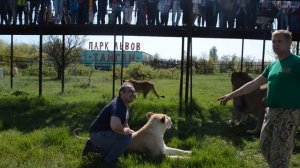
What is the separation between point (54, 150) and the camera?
7.18 m

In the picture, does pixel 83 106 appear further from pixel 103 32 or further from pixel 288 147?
pixel 288 147

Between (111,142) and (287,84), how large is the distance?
2.71 m

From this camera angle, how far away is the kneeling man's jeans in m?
6.28

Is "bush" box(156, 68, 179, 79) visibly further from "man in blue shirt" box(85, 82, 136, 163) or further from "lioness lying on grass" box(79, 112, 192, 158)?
"man in blue shirt" box(85, 82, 136, 163)

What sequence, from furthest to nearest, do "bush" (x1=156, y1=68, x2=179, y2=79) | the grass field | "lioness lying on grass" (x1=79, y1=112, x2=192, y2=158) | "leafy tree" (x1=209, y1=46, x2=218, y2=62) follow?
"leafy tree" (x1=209, y1=46, x2=218, y2=62)
"bush" (x1=156, y1=68, x2=179, y2=79)
"lioness lying on grass" (x1=79, y1=112, x2=192, y2=158)
the grass field

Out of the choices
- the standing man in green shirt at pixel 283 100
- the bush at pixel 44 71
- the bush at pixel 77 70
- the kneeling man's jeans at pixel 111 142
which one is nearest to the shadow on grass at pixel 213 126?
the kneeling man's jeans at pixel 111 142

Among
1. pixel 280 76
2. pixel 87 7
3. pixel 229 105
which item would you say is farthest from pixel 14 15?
pixel 280 76

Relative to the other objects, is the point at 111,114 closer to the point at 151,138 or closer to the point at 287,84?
the point at 151,138

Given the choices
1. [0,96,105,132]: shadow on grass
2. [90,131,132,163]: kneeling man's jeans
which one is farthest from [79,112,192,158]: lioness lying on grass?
[0,96,105,132]: shadow on grass

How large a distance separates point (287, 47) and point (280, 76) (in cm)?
32

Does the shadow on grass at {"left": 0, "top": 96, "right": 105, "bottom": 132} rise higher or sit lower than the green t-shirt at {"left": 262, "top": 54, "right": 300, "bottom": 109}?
lower

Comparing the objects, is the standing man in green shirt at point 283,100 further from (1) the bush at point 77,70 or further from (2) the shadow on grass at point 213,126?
(1) the bush at point 77,70

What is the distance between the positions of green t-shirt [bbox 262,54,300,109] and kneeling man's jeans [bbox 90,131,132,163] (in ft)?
7.72

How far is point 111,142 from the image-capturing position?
6320mm
